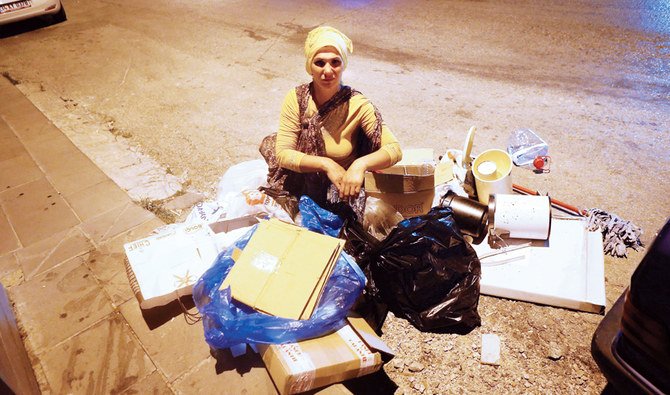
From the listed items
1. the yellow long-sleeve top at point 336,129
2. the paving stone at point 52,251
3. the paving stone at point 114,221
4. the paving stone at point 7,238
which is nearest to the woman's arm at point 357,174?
the yellow long-sleeve top at point 336,129

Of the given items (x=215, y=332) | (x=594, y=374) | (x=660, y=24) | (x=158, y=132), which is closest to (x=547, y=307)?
(x=594, y=374)

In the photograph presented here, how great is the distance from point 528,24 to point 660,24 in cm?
199

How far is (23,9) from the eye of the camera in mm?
8289

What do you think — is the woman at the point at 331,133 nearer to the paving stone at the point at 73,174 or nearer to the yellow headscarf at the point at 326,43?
the yellow headscarf at the point at 326,43

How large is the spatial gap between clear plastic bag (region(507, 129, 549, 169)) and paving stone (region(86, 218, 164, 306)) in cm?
332

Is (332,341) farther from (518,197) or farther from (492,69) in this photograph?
(492,69)

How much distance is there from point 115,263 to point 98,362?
803 millimetres

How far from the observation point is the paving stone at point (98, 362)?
87.0 inches

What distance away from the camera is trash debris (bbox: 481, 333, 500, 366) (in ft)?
7.53

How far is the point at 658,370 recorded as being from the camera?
1521 millimetres

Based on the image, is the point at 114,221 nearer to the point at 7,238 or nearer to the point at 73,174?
the point at 7,238

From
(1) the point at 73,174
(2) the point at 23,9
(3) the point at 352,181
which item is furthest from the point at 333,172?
(2) the point at 23,9

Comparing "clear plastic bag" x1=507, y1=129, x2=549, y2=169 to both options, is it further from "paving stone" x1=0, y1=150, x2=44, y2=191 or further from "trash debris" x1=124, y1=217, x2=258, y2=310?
"paving stone" x1=0, y1=150, x2=44, y2=191

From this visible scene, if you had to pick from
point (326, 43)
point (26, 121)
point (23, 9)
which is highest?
point (326, 43)
